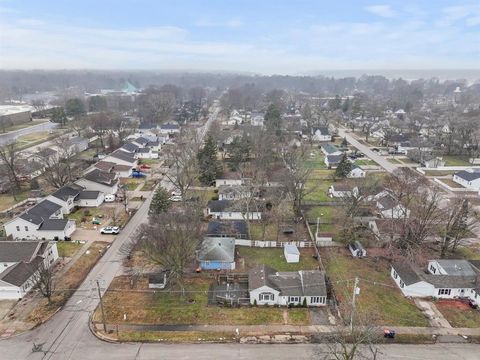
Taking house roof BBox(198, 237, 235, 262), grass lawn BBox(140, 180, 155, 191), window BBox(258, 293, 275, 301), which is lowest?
grass lawn BBox(140, 180, 155, 191)

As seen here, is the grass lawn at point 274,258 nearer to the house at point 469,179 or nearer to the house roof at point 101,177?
the house roof at point 101,177

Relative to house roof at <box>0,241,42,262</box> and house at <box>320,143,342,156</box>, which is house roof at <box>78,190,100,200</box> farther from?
house at <box>320,143,342,156</box>

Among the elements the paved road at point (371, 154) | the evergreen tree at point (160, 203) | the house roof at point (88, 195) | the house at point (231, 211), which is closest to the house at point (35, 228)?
the house roof at point (88, 195)

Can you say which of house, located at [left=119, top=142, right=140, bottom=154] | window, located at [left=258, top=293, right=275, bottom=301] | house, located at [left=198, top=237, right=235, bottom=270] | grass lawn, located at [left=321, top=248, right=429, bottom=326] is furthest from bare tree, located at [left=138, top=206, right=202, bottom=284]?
house, located at [left=119, top=142, right=140, bottom=154]

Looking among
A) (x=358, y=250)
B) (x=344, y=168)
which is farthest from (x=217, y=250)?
(x=344, y=168)

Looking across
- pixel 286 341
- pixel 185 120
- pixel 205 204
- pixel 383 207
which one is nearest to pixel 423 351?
pixel 286 341

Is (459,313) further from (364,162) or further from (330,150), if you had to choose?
(330,150)
